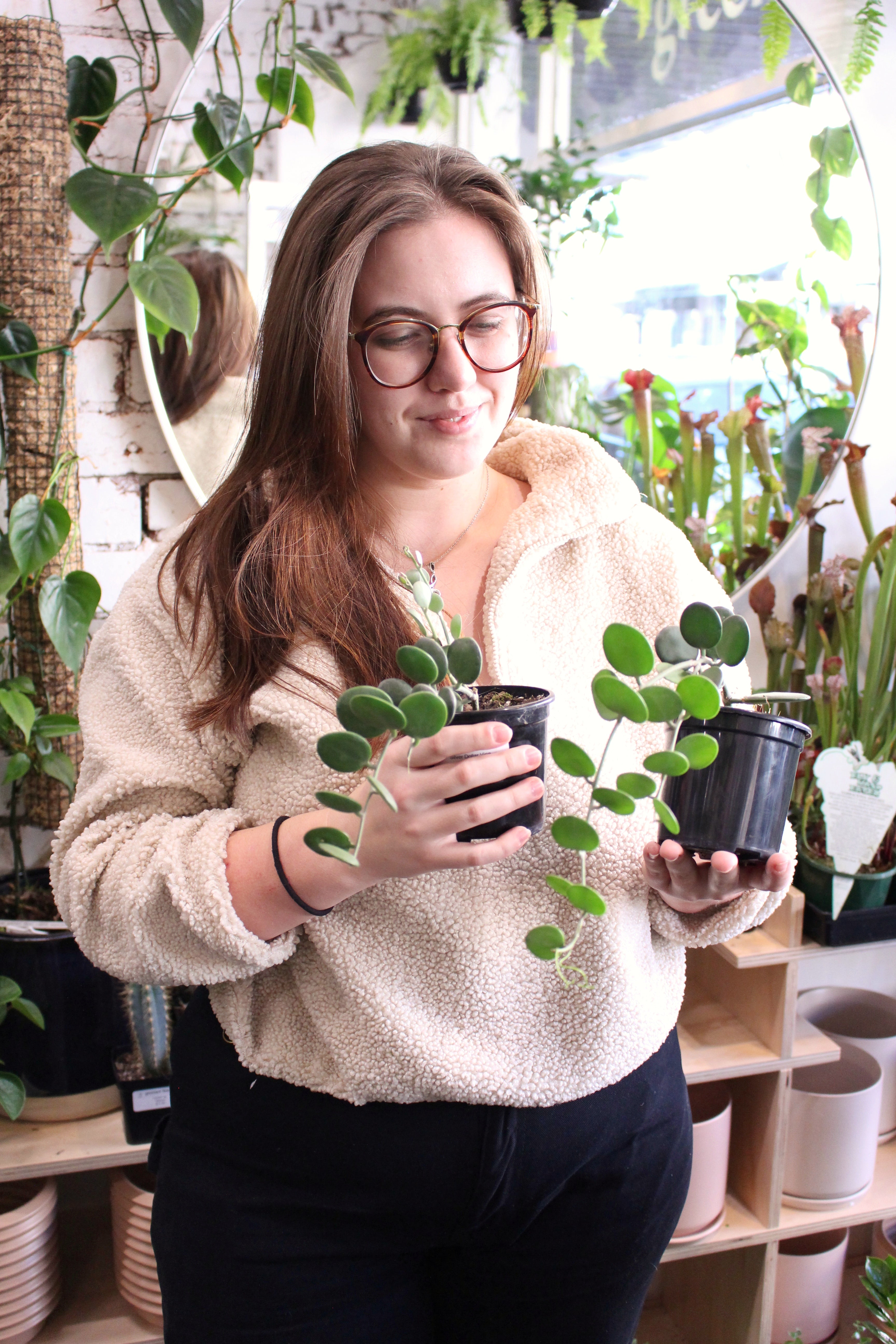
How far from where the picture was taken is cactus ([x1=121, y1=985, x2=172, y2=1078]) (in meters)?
1.43

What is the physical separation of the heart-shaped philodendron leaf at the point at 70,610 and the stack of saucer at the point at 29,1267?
0.75m

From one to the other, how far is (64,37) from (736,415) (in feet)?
3.87

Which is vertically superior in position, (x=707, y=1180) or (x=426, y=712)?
(x=426, y=712)

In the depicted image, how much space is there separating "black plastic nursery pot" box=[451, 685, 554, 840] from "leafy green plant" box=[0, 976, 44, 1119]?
917mm

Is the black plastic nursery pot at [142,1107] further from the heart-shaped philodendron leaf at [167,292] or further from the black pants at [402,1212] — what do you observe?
the heart-shaped philodendron leaf at [167,292]

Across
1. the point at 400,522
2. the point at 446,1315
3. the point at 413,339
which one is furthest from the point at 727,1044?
the point at 413,339

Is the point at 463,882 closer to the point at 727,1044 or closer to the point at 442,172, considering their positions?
the point at 442,172

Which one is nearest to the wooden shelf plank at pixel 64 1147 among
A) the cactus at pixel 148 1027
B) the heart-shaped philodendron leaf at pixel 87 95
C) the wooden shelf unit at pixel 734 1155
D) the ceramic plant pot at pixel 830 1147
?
the wooden shelf unit at pixel 734 1155

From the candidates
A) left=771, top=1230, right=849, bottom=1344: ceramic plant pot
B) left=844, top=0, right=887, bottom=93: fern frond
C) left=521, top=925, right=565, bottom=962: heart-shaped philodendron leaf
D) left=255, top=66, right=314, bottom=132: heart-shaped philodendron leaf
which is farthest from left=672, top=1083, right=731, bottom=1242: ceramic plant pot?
left=844, top=0, right=887, bottom=93: fern frond

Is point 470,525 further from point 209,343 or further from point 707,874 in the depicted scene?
point 209,343

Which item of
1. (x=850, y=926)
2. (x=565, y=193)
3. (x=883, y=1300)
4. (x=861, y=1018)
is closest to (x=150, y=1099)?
(x=883, y=1300)

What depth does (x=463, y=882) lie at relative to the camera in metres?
0.85

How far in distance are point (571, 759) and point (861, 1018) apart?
1704 mm

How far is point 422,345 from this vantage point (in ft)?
2.75
